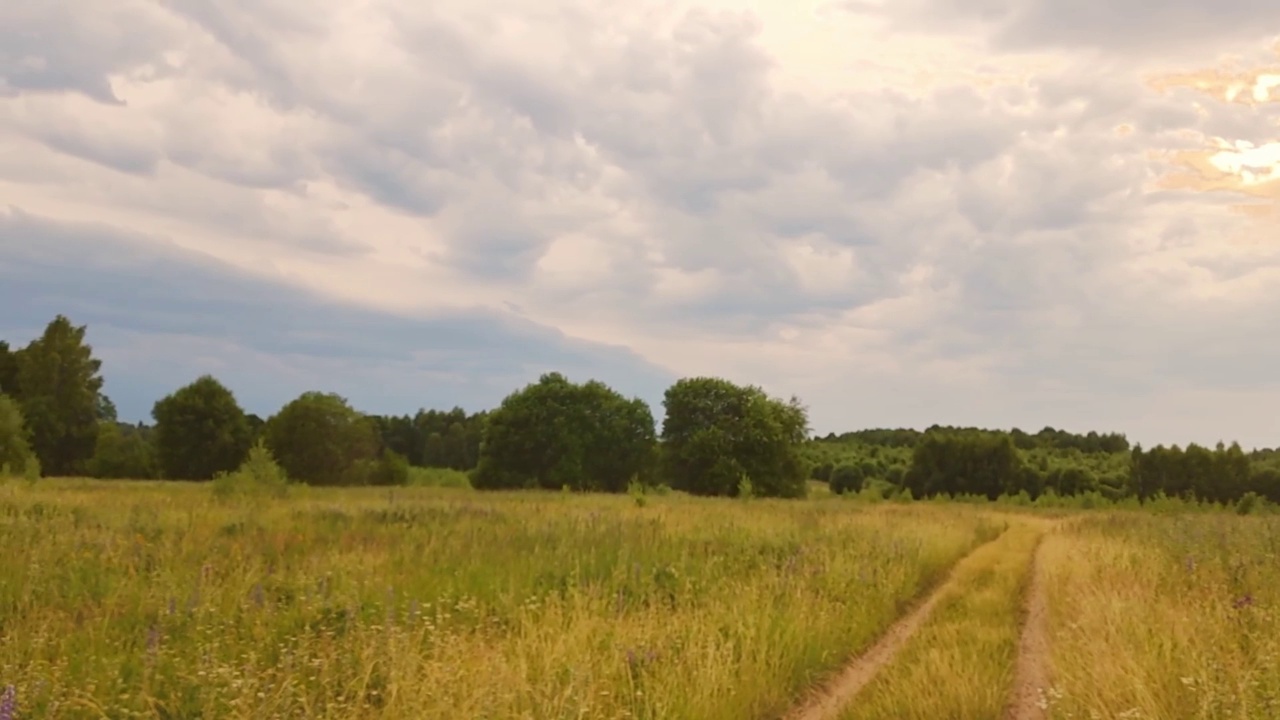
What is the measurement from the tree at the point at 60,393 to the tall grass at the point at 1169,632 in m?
75.2

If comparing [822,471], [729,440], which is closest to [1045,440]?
[822,471]

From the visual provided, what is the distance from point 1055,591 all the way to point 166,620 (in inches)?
428

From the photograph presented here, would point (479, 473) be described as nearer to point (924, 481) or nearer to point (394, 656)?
point (924, 481)

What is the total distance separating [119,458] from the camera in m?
67.7

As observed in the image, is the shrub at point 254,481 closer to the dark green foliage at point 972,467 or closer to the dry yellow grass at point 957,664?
the dry yellow grass at point 957,664

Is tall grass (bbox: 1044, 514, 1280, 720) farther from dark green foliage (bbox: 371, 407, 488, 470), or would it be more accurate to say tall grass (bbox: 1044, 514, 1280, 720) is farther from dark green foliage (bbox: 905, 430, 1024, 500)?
dark green foliage (bbox: 371, 407, 488, 470)

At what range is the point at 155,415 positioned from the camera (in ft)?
208

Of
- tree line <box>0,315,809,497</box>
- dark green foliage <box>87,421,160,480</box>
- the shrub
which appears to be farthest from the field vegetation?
dark green foliage <box>87,421,160,480</box>

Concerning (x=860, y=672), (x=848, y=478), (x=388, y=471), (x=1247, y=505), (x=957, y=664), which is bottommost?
(x=860, y=672)

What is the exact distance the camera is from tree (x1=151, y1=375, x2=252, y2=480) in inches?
2453

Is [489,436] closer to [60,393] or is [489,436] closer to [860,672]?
[60,393]

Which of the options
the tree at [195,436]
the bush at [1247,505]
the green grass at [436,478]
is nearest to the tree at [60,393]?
the tree at [195,436]

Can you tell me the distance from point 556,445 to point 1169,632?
179 ft

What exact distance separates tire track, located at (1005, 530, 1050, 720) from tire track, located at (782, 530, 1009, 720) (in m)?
1.12
